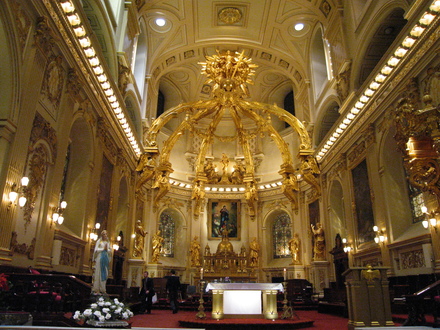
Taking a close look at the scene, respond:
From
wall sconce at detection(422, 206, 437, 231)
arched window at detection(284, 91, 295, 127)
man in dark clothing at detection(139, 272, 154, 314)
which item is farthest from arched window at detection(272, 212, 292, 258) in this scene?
wall sconce at detection(422, 206, 437, 231)

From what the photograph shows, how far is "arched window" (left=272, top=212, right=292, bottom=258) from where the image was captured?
25062 millimetres

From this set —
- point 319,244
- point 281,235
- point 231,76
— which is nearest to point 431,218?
point 231,76

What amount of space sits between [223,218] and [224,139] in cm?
1171

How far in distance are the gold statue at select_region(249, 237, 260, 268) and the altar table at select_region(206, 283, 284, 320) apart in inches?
530

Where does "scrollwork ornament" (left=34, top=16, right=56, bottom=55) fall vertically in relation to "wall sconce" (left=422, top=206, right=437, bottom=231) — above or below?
above

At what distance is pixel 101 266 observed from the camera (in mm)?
8422

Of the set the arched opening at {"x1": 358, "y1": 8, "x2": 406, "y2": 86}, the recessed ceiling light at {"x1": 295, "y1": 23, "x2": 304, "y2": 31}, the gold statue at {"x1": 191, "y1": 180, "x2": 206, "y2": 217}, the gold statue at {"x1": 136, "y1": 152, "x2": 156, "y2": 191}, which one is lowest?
the gold statue at {"x1": 191, "y1": 180, "x2": 206, "y2": 217}

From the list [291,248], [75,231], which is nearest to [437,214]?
[75,231]

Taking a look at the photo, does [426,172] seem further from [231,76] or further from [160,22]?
[160,22]

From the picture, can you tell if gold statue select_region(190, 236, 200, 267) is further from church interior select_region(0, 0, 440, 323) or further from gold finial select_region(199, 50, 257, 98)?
gold finial select_region(199, 50, 257, 98)

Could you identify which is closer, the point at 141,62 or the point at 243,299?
the point at 243,299

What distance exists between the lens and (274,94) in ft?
90.8

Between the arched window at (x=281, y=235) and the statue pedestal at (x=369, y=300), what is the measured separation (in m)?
17.6

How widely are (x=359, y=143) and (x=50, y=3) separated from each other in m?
12.1
